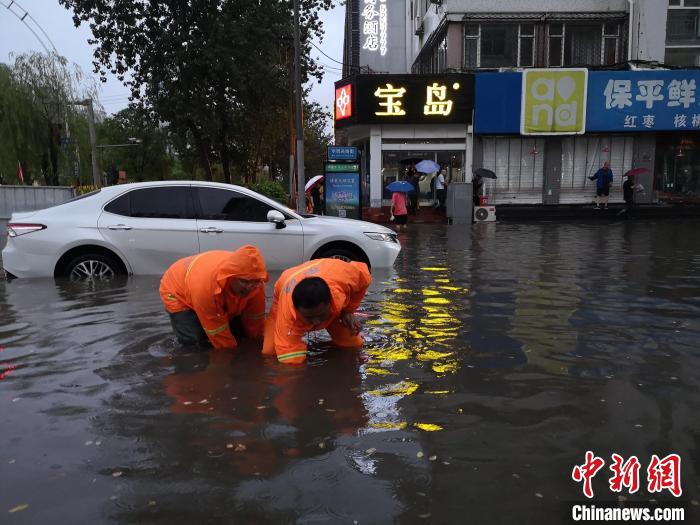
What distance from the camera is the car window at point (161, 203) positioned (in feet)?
26.0

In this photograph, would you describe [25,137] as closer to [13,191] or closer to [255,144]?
[255,144]

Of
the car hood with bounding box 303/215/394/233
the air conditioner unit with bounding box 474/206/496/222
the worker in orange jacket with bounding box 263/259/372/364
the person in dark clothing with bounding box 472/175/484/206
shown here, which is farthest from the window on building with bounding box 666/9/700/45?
the worker in orange jacket with bounding box 263/259/372/364

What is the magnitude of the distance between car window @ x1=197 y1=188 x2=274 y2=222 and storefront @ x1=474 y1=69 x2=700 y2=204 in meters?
15.7

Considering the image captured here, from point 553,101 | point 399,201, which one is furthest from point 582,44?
point 399,201

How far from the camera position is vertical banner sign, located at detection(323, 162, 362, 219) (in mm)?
17438

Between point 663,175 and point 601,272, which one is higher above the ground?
point 663,175

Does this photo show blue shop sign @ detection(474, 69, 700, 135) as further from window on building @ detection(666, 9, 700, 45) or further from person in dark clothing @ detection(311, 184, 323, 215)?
person in dark clothing @ detection(311, 184, 323, 215)

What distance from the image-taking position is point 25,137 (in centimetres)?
2855

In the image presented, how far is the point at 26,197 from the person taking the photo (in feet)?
50.4

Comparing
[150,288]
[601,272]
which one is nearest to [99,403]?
[150,288]

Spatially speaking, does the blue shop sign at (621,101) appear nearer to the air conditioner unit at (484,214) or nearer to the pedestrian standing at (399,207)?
the air conditioner unit at (484,214)

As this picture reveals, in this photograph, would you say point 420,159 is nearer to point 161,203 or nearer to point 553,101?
point 553,101

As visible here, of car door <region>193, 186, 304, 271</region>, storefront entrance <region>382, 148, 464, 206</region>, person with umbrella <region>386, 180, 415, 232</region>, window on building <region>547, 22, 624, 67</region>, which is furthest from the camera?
storefront entrance <region>382, 148, 464, 206</region>

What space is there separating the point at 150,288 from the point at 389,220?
14473 millimetres
